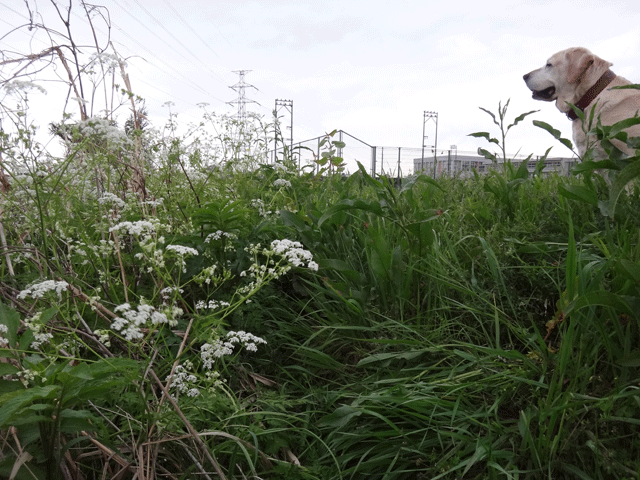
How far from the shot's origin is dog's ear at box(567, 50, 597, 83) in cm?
472

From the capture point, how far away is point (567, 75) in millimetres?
4852

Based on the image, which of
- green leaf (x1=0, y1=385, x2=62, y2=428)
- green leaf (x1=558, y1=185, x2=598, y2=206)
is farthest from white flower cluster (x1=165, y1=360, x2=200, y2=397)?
green leaf (x1=558, y1=185, x2=598, y2=206)

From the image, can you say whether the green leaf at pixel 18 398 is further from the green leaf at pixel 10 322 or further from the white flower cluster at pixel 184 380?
the white flower cluster at pixel 184 380

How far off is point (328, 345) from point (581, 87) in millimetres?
4279

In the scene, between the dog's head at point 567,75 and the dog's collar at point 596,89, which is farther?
the dog's head at point 567,75

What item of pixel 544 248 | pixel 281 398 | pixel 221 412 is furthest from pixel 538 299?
pixel 221 412

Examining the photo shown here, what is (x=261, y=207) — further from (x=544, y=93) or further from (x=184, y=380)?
(x=544, y=93)

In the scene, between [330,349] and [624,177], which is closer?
[624,177]

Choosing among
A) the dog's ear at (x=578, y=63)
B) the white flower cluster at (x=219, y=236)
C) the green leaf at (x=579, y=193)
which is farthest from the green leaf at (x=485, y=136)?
the dog's ear at (x=578, y=63)

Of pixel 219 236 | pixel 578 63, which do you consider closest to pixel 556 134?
pixel 219 236

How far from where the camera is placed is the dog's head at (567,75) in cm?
474

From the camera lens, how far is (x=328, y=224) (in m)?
Result: 2.39

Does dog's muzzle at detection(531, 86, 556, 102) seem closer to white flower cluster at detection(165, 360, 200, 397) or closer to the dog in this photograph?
the dog

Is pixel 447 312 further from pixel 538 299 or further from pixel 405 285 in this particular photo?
pixel 538 299
